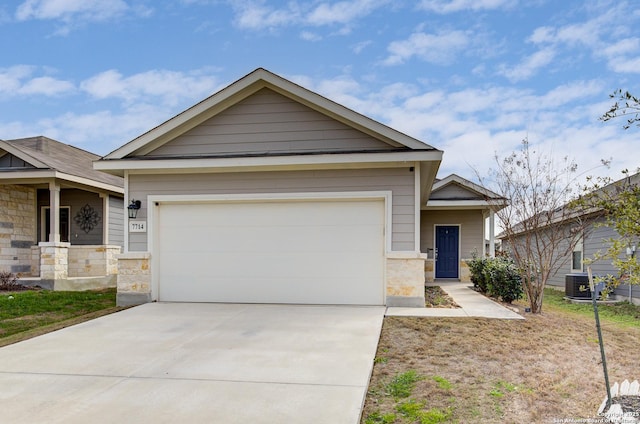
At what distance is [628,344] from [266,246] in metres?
6.12

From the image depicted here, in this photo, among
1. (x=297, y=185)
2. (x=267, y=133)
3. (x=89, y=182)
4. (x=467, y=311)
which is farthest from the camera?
(x=89, y=182)

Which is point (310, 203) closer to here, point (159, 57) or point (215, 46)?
point (215, 46)

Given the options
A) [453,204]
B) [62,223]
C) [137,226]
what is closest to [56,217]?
[62,223]

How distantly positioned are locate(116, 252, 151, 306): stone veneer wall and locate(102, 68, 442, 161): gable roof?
82.9 inches

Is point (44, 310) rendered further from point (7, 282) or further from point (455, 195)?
point (455, 195)

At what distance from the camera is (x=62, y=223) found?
1383 centimetres

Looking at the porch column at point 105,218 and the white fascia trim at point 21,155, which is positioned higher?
the white fascia trim at point 21,155

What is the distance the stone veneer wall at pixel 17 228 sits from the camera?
12.4 metres

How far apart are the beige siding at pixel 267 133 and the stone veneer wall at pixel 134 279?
7.19 feet

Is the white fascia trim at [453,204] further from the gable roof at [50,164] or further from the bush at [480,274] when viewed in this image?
the gable roof at [50,164]

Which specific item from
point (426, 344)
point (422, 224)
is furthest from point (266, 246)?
point (422, 224)

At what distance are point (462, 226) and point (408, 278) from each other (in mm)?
8973

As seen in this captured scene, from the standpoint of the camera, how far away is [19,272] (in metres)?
12.7

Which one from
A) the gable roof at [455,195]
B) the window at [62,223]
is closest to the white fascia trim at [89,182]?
the window at [62,223]
